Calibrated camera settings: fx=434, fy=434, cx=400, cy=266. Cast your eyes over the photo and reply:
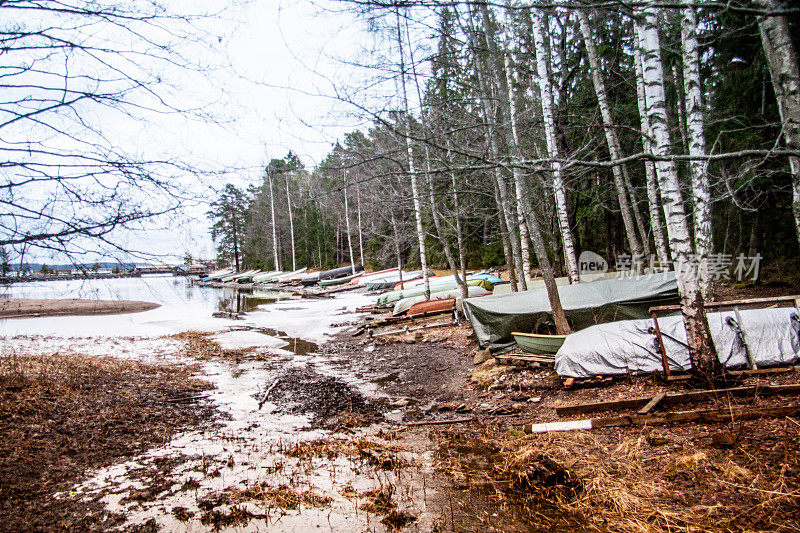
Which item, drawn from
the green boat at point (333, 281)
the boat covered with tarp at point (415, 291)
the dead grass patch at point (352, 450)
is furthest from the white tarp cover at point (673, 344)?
the green boat at point (333, 281)

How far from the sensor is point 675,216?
19.0 ft

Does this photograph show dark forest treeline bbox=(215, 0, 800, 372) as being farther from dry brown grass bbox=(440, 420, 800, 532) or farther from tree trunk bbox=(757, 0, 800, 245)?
dry brown grass bbox=(440, 420, 800, 532)

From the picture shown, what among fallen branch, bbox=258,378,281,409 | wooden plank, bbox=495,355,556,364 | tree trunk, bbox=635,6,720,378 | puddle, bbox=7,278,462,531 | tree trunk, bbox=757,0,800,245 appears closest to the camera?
tree trunk, bbox=757,0,800,245

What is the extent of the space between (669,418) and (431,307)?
12.5 meters

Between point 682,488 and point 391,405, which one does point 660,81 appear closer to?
point 682,488

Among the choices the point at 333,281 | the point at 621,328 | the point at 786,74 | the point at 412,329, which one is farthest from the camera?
the point at 333,281

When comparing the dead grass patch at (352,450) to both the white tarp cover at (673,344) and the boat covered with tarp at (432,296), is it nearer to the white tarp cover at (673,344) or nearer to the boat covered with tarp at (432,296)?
the white tarp cover at (673,344)

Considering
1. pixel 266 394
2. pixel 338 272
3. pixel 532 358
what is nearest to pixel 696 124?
pixel 532 358

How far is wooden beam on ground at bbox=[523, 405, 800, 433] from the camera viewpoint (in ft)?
15.3

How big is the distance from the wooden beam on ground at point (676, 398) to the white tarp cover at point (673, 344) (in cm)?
95

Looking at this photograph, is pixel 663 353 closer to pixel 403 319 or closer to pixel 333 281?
pixel 403 319

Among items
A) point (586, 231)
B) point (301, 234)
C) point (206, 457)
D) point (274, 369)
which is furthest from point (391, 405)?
point (301, 234)

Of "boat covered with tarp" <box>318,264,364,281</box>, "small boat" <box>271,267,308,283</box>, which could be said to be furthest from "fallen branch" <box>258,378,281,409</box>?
"small boat" <box>271,267,308,283</box>

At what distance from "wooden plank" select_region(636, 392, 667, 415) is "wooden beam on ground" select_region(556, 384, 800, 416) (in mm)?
37
